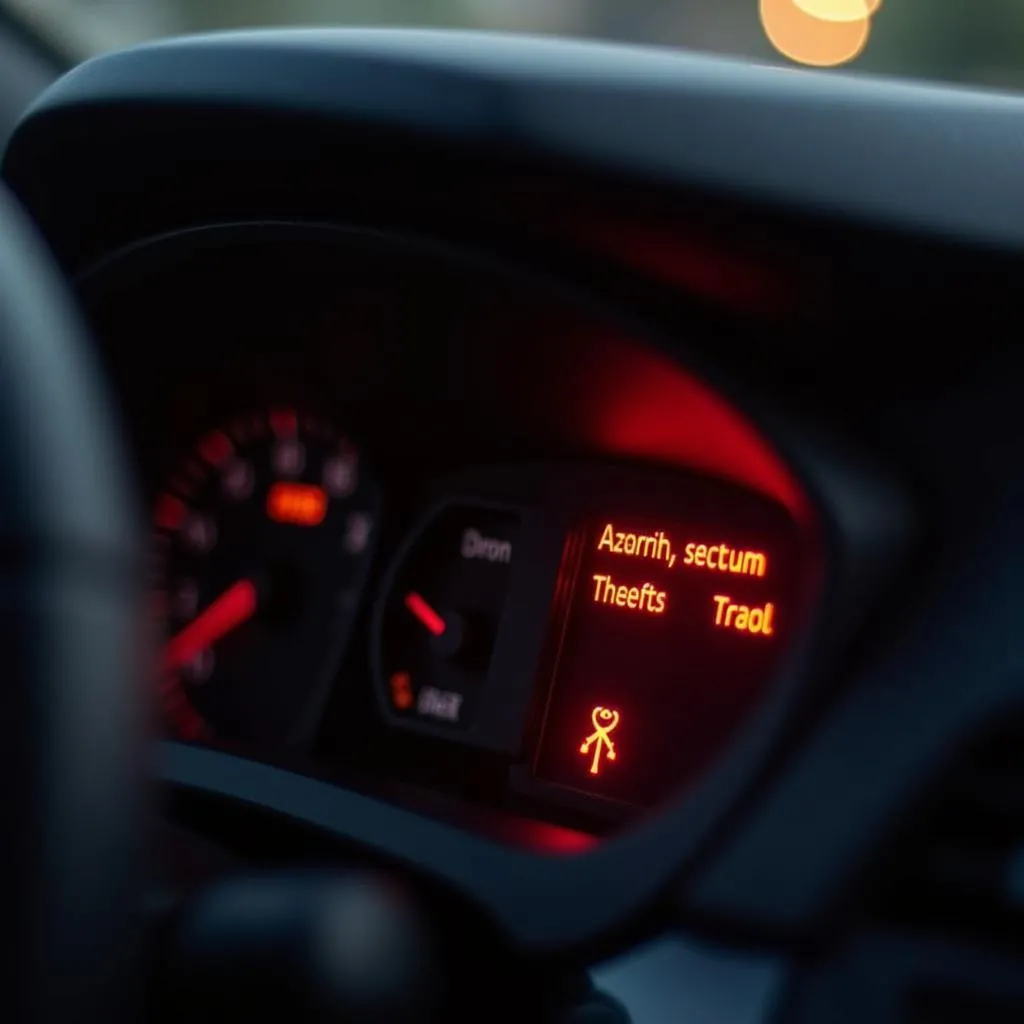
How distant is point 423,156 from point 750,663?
0.42 m

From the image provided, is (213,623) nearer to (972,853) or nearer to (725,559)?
(725,559)

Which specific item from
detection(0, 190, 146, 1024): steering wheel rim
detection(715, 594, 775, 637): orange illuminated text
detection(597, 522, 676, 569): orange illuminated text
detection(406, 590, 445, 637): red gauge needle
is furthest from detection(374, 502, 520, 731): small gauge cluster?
detection(0, 190, 146, 1024): steering wheel rim

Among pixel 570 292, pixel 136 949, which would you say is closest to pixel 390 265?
pixel 570 292

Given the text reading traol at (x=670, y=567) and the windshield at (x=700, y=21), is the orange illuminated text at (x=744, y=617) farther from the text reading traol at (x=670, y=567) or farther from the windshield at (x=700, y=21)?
the windshield at (x=700, y=21)

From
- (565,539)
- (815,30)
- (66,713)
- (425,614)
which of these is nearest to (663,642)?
(565,539)

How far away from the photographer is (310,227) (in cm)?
146

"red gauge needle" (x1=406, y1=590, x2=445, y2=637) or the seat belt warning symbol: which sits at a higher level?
"red gauge needle" (x1=406, y1=590, x2=445, y2=637)

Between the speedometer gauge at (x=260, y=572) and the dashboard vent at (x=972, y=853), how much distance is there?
0.71 metres

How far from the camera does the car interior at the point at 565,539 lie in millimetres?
940

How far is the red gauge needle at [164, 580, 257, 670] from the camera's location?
1829 millimetres

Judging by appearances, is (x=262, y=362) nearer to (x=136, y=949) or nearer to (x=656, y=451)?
(x=656, y=451)

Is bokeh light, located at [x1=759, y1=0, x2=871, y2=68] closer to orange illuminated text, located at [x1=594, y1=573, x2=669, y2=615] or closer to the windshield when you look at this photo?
the windshield

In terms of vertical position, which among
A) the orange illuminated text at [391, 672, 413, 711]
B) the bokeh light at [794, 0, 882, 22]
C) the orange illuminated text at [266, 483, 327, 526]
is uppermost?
the bokeh light at [794, 0, 882, 22]

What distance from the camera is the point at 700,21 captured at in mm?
1835
